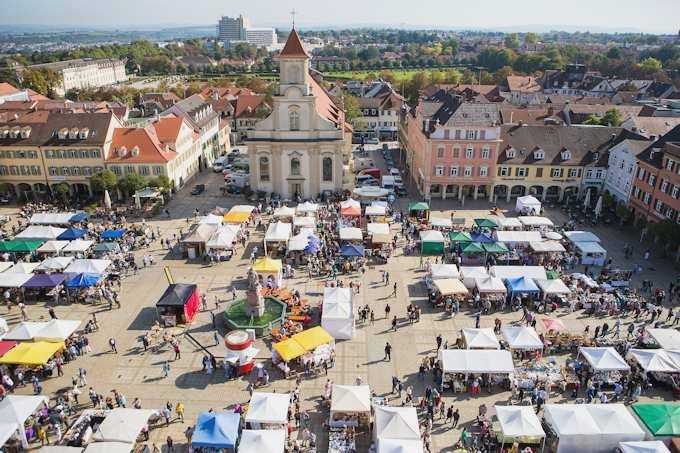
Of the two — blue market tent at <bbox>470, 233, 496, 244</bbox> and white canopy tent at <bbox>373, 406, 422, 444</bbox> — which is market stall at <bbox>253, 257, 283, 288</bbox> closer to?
white canopy tent at <bbox>373, 406, 422, 444</bbox>

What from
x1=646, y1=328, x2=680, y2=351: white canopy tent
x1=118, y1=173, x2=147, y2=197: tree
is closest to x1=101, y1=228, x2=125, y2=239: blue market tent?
x1=118, y1=173, x2=147, y2=197: tree

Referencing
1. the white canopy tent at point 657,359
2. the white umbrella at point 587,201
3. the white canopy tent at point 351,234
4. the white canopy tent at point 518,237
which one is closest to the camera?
the white canopy tent at point 657,359

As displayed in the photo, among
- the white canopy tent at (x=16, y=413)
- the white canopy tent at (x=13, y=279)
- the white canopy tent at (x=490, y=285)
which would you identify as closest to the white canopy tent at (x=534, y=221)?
the white canopy tent at (x=490, y=285)

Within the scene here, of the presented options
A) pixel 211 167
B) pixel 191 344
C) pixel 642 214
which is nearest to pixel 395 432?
pixel 191 344

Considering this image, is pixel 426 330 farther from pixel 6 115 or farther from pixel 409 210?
pixel 6 115

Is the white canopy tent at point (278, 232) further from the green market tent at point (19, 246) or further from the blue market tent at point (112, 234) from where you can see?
the green market tent at point (19, 246)

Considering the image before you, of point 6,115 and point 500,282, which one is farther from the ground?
point 6,115

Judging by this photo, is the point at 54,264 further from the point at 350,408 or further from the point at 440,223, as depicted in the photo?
the point at 440,223
